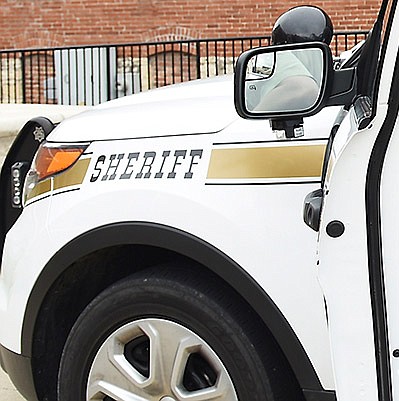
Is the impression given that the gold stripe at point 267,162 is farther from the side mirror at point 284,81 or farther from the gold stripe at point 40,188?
the gold stripe at point 40,188

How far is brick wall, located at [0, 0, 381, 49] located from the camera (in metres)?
16.0

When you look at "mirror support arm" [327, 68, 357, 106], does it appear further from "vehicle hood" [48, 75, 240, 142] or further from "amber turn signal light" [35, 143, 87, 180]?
"amber turn signal light" [35, 143, 87, 180]

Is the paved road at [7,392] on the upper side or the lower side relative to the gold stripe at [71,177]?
lower

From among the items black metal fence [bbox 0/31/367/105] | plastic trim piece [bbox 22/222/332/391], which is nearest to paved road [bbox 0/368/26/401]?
plastic trim piece [bbox 22/222/332/391]

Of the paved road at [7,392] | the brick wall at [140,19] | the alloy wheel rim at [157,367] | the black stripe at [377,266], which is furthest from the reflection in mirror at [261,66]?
the brick wall at [140,19]

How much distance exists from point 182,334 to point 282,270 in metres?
0.39

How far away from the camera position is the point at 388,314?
6.81ft

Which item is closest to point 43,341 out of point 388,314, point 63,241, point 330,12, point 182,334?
point 63,241

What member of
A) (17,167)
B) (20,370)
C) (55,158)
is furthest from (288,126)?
(17,167)

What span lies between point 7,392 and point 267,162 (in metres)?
2.31

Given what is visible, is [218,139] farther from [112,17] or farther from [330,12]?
[112,17]

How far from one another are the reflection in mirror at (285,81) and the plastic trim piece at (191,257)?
19.3 inches

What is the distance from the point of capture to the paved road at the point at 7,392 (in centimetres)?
422

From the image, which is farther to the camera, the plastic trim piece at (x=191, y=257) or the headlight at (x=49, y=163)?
the headlight at (x=49, y=163)
